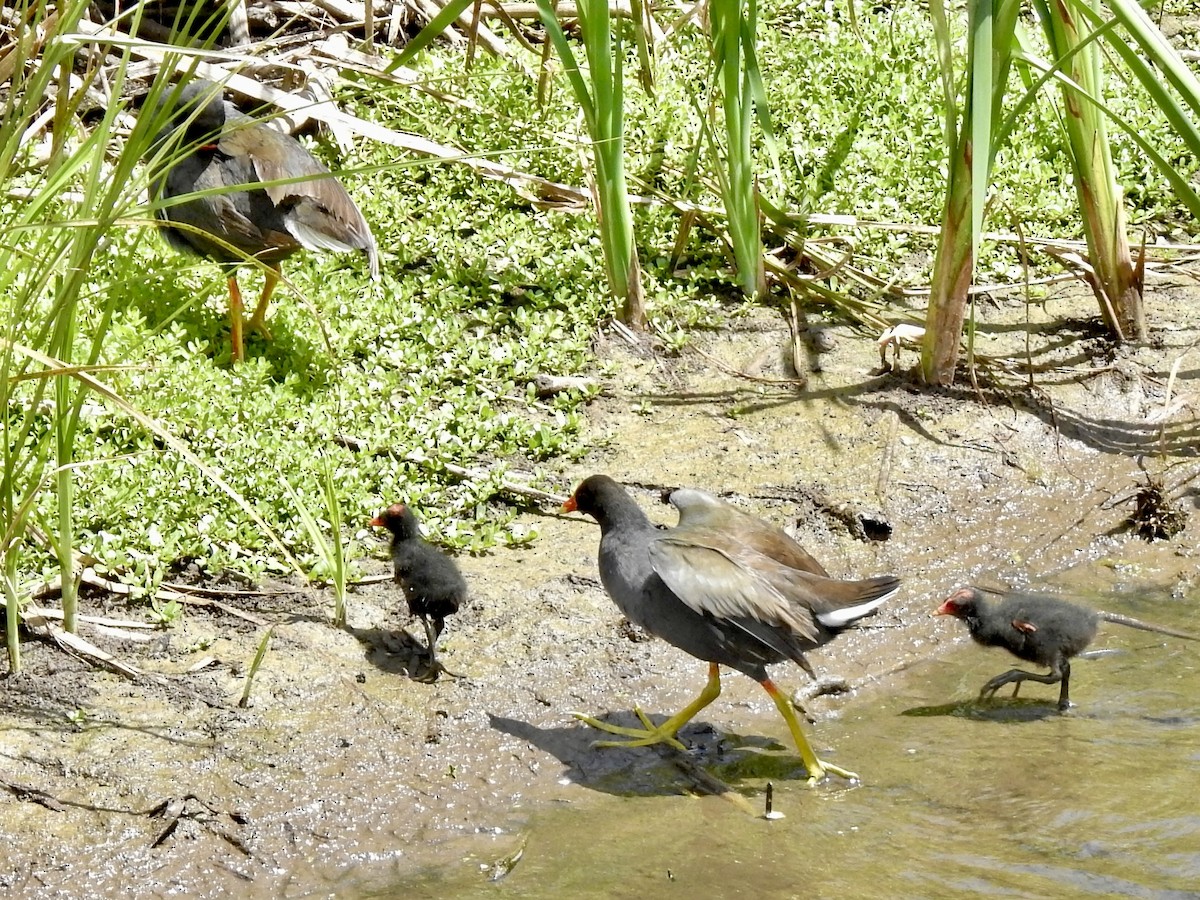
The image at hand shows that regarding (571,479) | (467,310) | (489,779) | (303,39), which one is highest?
(303,39)

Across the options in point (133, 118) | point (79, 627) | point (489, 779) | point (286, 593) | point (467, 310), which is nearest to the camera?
point (489, 779)

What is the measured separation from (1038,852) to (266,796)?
2.19m

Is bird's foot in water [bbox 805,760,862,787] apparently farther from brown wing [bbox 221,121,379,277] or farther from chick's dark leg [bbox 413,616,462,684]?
brown wing [bbox 221,121,379,277]

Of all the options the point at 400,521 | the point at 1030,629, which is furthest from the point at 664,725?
the point at 1030,629

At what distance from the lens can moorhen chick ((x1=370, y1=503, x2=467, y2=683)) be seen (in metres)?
4.70

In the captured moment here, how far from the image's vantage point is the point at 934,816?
4.29m

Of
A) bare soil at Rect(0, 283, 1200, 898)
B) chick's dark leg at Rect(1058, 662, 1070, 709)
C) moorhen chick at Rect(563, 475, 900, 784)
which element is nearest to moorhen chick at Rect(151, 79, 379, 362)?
bare soil at Rect(0, 283, 1200, 898)

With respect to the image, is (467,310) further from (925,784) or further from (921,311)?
(925,784)

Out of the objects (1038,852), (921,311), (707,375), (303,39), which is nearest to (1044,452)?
(921,311)

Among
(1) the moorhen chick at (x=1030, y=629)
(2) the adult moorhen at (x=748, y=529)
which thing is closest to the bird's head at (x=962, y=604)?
(1) the moorhen chick at (x=1030, y=629)

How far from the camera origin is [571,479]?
5883 millimetres

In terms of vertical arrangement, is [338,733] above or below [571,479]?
below

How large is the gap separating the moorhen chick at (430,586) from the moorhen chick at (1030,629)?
1.77m

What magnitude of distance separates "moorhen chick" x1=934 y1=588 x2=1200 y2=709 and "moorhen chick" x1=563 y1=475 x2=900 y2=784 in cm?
57
